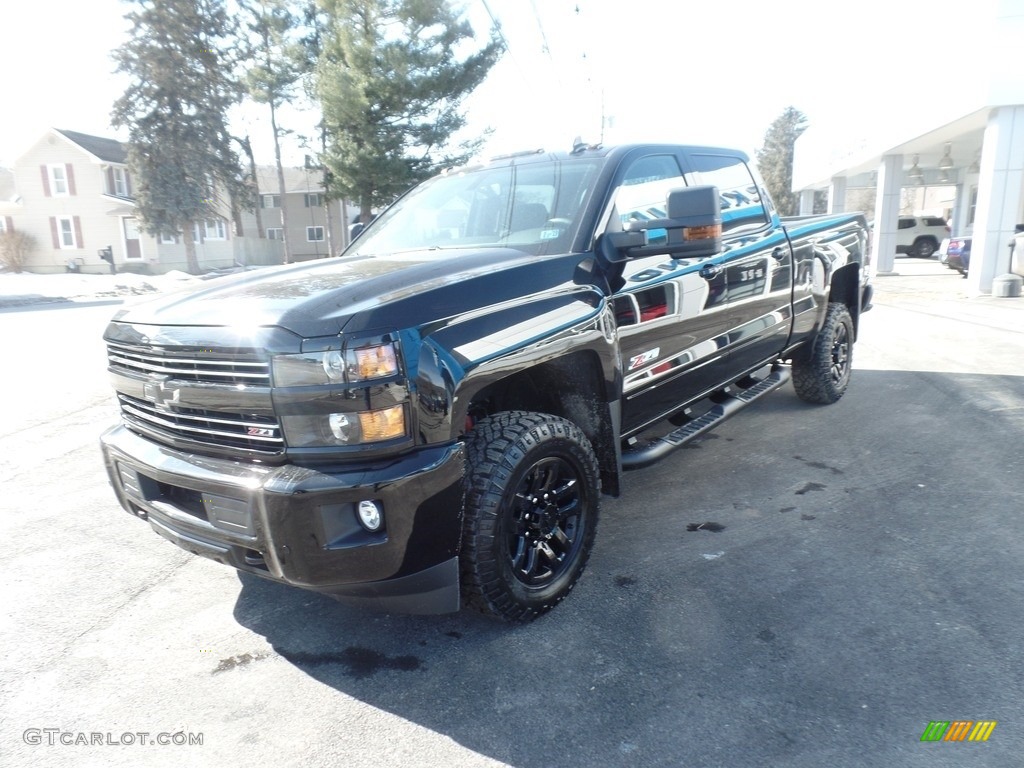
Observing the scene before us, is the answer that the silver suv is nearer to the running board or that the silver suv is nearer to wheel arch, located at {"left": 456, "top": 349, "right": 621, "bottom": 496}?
the running board

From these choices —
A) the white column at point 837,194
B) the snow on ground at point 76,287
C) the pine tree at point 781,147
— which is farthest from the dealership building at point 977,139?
the pine tree at point 781,147

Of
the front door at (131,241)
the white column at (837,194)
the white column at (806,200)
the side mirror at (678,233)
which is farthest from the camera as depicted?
the front door at (131,241)

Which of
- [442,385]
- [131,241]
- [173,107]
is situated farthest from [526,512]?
[131,241]

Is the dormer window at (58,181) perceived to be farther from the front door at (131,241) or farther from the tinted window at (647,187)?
the tinted window at (647,187)

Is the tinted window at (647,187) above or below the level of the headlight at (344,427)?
above

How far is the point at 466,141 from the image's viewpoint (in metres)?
27.4

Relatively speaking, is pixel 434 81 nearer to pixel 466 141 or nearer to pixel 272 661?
pixel 466 141

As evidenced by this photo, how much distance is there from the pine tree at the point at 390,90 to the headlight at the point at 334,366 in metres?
24.7

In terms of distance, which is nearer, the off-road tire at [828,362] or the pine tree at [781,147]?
the off-road tire at [828,362]

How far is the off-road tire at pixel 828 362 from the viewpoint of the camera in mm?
5965

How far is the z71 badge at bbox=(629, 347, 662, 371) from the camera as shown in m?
3.64

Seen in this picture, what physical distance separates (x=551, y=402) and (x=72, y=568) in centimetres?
260

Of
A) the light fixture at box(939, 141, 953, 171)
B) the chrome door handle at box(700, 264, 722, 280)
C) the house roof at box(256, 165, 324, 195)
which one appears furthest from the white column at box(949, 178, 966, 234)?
the house roof at box(256, 165, 324, 195)

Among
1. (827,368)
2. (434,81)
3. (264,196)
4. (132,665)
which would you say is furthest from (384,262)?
(264,196)
